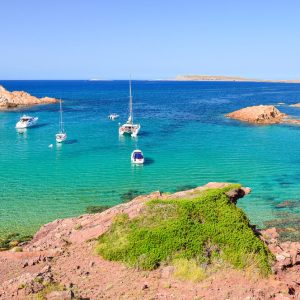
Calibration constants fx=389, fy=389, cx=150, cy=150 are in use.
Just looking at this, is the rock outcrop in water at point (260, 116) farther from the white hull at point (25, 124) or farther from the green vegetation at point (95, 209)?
the green vegetation at point (95, 209)

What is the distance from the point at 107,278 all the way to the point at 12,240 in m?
12.3

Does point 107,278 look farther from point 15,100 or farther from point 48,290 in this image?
point 15,100

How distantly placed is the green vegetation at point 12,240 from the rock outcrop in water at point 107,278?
4979 millimetres

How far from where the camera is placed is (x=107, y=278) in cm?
1852

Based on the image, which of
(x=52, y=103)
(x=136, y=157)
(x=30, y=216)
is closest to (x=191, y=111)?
(x=52, y=103)

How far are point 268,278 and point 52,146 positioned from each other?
49088 mm

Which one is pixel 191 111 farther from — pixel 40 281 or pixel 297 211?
pixel 40 281

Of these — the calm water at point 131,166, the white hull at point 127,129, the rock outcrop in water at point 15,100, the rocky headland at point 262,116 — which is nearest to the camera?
the calm water at point 131,166

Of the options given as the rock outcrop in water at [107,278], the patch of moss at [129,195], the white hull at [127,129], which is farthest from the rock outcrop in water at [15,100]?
the rock outcrop in water at [107,278]

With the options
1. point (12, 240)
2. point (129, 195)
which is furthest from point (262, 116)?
point (12, 240)

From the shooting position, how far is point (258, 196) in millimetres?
38031

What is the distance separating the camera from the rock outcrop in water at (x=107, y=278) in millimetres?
17078

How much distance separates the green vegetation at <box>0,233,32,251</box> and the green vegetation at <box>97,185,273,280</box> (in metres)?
8.66

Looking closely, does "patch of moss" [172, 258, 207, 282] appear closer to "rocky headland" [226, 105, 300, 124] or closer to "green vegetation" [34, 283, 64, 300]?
"green vegetation" [34, 283, 64, 300]
